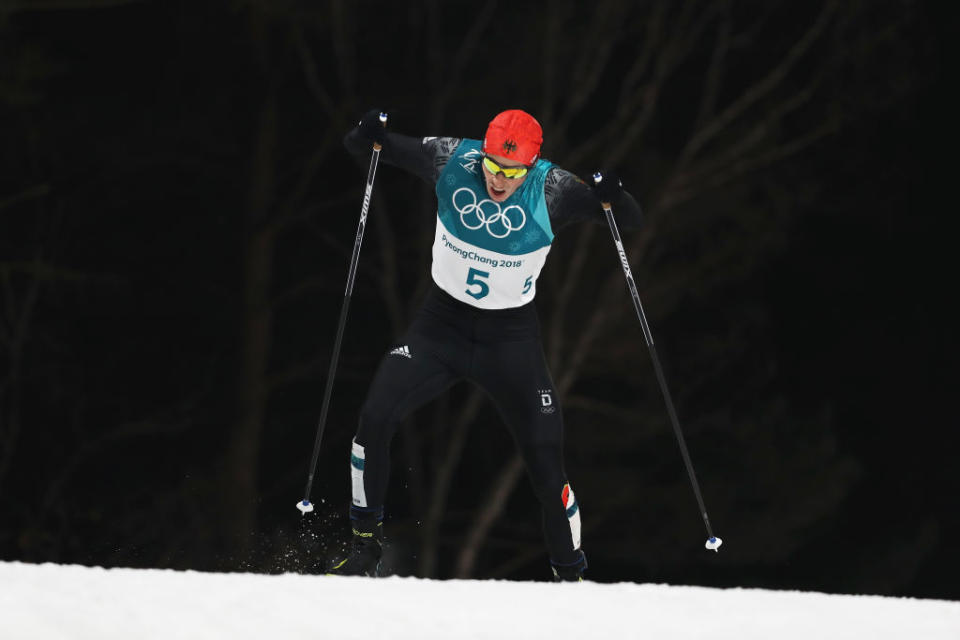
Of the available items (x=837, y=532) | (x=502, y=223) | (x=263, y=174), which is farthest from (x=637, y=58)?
(x=502, y=223)

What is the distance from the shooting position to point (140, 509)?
35.3 ft

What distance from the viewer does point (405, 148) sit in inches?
197

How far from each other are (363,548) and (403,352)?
27.8 inches

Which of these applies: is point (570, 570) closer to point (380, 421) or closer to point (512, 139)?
point (380, 421)

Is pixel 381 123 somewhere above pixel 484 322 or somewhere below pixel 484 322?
above

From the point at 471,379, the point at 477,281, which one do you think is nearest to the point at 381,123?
the point at 477,281

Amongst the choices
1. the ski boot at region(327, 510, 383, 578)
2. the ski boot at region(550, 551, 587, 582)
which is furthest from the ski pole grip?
the ski boot at region(550, 551, 587, 582)

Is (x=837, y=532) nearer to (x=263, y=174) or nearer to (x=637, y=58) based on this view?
(x=637, y=58)

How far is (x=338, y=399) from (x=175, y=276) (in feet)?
5.60

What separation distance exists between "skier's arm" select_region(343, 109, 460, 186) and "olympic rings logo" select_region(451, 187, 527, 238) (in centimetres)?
20

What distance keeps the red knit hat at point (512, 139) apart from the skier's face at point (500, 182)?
0.7 inches

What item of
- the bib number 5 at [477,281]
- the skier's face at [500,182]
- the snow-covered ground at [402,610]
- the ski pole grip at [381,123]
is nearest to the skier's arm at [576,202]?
the skier's face at [500,182]

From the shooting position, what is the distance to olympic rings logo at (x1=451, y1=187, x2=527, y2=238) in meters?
4.76

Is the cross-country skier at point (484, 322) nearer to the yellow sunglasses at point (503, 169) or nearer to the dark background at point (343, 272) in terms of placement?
the yellow sunglasses at point (503, 169)
